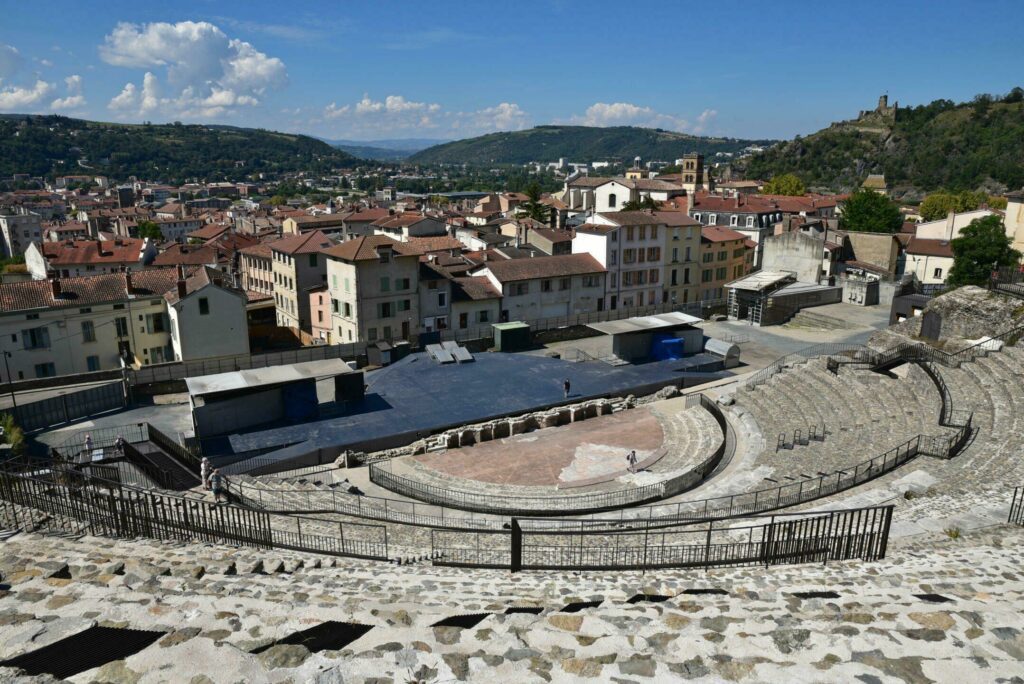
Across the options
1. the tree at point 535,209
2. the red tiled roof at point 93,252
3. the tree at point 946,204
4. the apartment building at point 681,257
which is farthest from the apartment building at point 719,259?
the red tiled roof at point 93,252

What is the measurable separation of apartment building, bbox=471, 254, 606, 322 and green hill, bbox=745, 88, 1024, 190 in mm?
Answer: 118283

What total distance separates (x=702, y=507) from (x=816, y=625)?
46.4 ft

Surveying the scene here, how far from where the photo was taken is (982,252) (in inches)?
2003

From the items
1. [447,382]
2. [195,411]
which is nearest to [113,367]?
[195,411]

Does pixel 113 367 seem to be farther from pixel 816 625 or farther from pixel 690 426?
pixel 816 625

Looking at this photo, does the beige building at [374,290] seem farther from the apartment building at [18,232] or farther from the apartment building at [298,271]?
the apartment building at [18,232]

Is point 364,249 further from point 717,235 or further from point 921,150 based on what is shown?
point 921,150

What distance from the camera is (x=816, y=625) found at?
35.2 ft

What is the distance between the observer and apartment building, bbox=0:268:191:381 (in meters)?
41.0

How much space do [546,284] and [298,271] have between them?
21.6 meters

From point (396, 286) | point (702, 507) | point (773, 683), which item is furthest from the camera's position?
point (396, 286)

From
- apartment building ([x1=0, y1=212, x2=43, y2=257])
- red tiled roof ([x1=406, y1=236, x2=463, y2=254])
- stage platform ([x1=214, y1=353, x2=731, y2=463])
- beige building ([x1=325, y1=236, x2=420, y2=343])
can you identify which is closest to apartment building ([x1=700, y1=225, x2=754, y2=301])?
stage platform ([x1=214, y1=353, x2=731, y2=463])

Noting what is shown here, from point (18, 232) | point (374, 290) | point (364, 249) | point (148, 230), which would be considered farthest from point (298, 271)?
point (18, 232)

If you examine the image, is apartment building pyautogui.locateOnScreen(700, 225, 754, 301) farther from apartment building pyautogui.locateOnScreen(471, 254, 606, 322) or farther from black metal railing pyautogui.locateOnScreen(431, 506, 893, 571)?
black metal railing pyautogui.locateOnScreen(431, 506, 893, 571)
